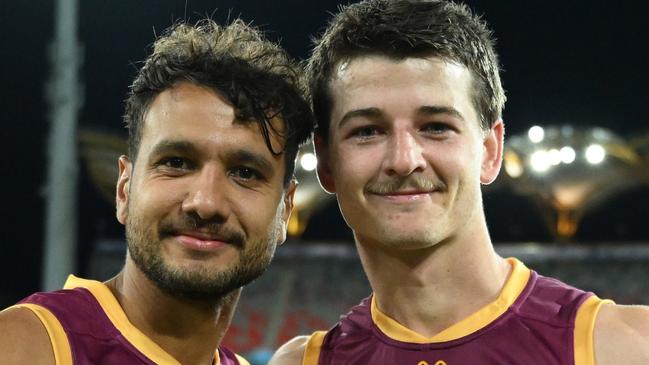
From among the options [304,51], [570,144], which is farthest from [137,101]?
[304,51]

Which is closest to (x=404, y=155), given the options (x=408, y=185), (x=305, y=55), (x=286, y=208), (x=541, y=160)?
(x=408, y=185)

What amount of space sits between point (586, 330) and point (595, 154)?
20.8 ft

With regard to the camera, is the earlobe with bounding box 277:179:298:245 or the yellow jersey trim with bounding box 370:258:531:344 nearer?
the yellow jersey trim with bounding box 370:258:531:344

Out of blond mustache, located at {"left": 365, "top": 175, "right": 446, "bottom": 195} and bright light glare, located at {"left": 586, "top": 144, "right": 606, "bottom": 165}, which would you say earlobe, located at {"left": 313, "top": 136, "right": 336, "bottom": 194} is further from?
bright light glare, located at {"left": 586, "top": 144, "right": 606, "bottom": 165}

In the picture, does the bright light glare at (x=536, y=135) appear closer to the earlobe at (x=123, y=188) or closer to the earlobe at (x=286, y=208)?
the earlobe at (x=286, y=208)

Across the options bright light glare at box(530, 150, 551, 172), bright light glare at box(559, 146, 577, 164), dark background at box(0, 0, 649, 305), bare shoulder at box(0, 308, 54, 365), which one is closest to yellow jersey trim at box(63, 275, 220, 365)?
bare shoulder at box(0, 308, 54, 365)

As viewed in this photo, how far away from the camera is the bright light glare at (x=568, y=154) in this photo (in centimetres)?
816

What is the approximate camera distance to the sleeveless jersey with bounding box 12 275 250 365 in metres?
2.04

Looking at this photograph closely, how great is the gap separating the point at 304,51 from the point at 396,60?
906 centimetres

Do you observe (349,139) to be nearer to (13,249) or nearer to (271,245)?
(271,245)

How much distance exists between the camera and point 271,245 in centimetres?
229

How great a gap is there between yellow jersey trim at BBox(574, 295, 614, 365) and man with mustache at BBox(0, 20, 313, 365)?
2.78ft

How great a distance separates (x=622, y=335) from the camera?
208 cm

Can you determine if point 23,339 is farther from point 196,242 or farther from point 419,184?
point 419,184
